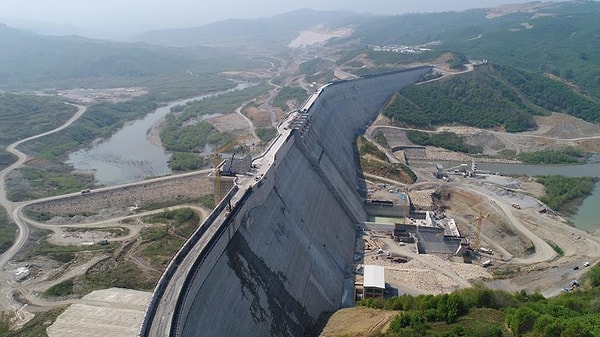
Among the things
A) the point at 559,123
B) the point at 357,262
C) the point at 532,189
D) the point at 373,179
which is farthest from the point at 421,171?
the point at 559,123

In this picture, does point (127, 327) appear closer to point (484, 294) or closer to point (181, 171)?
point (484, 294)

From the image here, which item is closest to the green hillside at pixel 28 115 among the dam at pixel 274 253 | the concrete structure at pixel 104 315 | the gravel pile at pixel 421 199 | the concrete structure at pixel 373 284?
the dam at pixel 274 253

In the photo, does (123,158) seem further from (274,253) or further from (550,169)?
(550,169)

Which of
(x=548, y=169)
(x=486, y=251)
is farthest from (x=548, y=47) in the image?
(x=486, y=251)

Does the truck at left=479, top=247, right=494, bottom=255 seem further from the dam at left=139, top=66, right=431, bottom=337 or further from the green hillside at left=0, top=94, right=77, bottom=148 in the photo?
the green hillside at left=0, top=94, right=77, bottom=148

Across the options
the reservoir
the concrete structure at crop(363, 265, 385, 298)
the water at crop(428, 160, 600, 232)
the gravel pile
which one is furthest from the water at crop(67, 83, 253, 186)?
the reservoir

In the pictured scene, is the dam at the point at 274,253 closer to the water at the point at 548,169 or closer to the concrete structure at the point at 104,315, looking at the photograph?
the concrete structure at the point at 104,315
